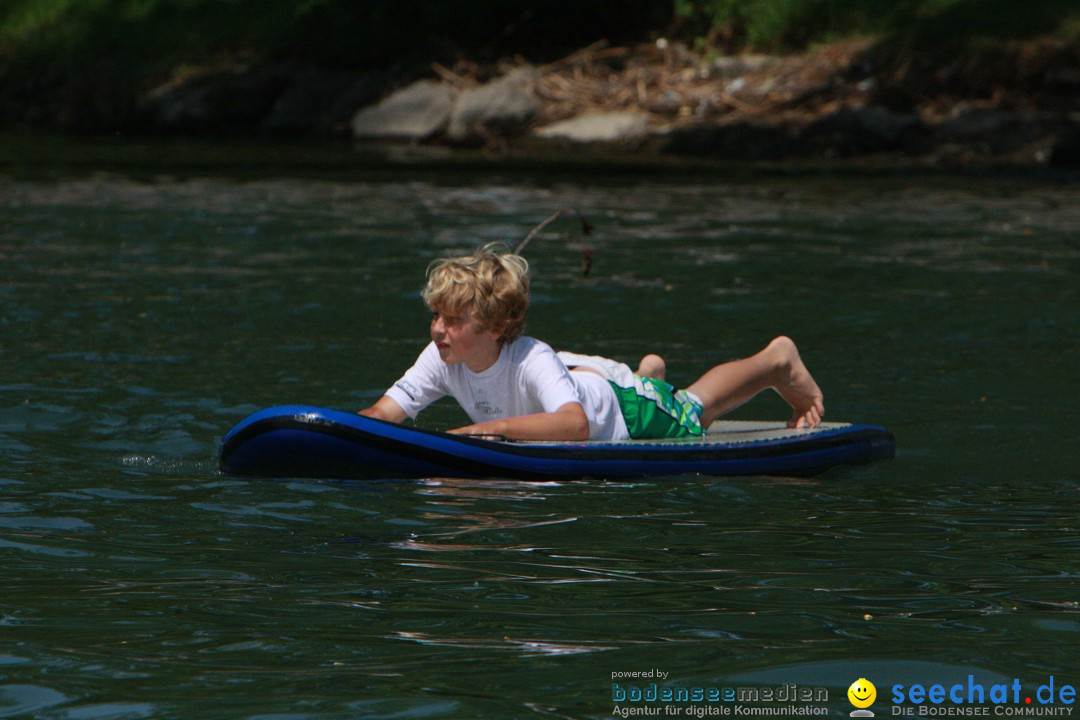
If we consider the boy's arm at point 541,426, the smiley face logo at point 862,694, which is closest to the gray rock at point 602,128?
the boy's arm at point 541,426

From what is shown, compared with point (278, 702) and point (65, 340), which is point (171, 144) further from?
point (278, 702)

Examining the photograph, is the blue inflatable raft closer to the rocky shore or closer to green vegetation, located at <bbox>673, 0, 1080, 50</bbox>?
the rocky shore

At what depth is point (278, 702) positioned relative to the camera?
3.59 meters

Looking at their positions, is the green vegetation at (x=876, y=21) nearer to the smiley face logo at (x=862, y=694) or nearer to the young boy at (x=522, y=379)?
the young boy at (x=522, y=379)

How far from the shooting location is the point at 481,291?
19.9 feet

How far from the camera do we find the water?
3.84 m

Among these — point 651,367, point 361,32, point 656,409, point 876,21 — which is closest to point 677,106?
point 876,21

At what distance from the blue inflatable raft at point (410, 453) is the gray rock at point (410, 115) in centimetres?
1870

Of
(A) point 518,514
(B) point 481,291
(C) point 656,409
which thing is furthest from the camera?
(C) point 656,409

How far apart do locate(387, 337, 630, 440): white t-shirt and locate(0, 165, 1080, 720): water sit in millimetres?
380

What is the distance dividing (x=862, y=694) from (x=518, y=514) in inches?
86.1

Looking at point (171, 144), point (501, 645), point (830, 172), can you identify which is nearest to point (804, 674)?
point (501, 645)

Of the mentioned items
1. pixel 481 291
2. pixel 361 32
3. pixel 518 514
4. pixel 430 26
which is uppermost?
pixel 430 26

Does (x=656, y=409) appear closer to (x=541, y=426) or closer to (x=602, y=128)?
(x=541, y=426)
